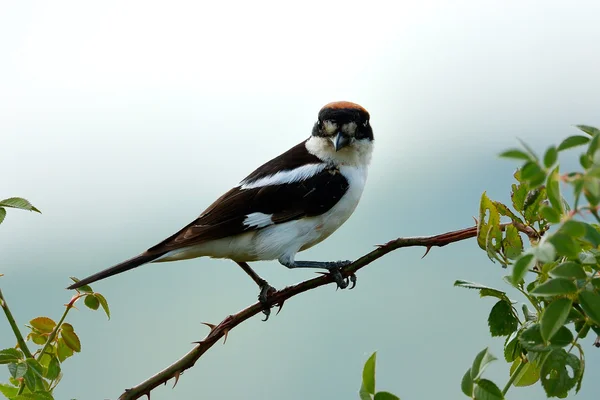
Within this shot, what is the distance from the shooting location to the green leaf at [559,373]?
5.68ft

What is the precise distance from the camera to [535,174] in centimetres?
134

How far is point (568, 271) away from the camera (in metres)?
1.46

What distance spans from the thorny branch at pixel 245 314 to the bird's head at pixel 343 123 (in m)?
2.18

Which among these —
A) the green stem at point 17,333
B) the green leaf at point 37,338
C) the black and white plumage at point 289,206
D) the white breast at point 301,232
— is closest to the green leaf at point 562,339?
the green stem at point 17,333

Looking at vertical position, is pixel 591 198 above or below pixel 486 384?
above

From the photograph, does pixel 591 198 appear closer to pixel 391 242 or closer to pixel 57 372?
pixel 391 242

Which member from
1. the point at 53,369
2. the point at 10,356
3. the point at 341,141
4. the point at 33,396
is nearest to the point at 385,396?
the point at 33,396

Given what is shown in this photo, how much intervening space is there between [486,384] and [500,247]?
0.51m

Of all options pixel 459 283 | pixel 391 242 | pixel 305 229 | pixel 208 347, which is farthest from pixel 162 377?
pixel 305 229

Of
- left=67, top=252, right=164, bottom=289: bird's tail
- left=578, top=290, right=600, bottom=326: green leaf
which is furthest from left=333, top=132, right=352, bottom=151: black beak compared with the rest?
left=578, top=290, right=600, bottom=326: green leaf

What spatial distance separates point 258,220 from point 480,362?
306 centimetres

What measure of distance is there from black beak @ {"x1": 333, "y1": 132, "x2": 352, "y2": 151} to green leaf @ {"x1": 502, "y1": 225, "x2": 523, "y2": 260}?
106 inches

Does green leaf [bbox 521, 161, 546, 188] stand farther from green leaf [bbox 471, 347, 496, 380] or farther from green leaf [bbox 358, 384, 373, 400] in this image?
green leaf [bbox 358, 384, 373, 400]

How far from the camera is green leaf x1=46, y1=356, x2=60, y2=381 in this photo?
2.51m
